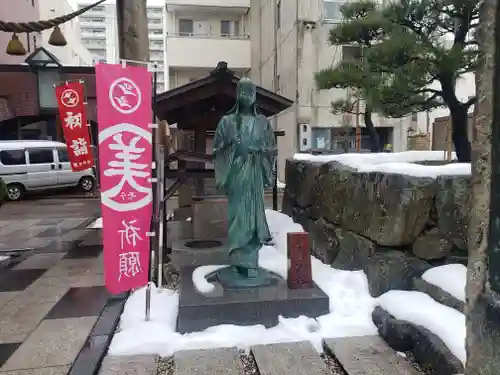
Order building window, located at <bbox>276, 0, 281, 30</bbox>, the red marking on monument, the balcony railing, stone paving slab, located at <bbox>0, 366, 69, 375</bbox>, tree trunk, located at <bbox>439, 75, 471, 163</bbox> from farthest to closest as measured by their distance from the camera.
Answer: the balcony railing → building window, located at <bbox>276, 0, 281, 30</bbox> → tree trunk, located at <bbox>439, 75, 471, 163</bbox> → the red marking on monument → stone paving slab, located at <bbox>0, 366, 69, 375</bbox>

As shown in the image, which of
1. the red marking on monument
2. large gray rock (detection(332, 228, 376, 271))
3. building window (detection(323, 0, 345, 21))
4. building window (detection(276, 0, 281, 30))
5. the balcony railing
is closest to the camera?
the red marking on monument

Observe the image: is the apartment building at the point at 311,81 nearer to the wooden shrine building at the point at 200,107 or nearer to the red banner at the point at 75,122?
the red banner at the point at 75,122

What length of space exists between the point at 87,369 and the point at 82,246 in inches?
215

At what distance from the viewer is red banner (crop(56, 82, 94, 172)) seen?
9.63 m

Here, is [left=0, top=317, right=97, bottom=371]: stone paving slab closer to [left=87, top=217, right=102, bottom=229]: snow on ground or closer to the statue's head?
the statue's head

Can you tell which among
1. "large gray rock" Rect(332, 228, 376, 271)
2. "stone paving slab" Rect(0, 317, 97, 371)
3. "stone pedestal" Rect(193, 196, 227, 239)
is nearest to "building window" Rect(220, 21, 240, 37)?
"stone pedestal" Rect(193, 196, 227, 239)

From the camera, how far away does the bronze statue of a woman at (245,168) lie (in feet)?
14.8

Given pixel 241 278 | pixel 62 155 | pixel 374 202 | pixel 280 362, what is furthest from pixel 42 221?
pixel 280 362

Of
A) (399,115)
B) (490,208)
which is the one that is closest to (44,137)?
(399,115)

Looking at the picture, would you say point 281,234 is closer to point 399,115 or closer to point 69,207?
point 399,115

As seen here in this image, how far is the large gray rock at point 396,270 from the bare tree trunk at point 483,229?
2566 millimetres

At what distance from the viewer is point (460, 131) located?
6570mm

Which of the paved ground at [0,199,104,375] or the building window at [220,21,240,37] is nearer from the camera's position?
the paved ground at [0,199,104,375]

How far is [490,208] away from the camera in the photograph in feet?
6.08
